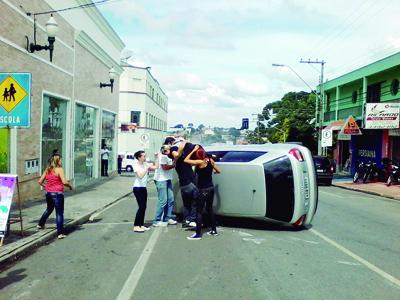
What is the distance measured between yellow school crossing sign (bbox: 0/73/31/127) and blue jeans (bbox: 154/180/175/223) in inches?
116

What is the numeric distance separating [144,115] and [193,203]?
45.0 metres

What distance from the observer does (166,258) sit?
6.97 m

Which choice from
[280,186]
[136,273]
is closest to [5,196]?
[136,273]

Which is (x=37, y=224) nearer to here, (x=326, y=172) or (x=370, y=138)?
(x=326, y=172)

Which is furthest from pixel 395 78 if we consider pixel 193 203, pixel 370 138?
pixel 193 203

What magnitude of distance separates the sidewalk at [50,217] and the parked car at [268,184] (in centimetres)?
336

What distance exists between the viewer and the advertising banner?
7.71 m

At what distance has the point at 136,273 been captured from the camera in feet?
20.2

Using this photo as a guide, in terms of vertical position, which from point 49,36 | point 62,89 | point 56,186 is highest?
point 49,36

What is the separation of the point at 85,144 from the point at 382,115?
15.9m

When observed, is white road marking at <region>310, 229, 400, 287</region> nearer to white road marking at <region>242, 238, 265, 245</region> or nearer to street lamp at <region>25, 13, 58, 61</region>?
white road marking at <region>242, 238, 265, 245</region>

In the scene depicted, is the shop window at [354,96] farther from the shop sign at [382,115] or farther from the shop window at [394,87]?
the shop sign at [382,115]

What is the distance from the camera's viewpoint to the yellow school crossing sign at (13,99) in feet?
27.3

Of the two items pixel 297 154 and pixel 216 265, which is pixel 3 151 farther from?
pixel 216 265
